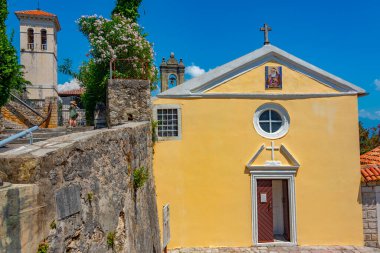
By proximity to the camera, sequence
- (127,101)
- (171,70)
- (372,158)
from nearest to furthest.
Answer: (127,101), (372,158), (171,70)

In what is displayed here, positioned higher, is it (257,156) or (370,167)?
(257,156)

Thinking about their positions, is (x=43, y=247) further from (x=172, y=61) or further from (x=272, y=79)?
(x=172, y=61)

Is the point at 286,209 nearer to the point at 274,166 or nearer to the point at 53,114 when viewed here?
the point at 274,166

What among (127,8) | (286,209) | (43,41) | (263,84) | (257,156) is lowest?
(286,209)

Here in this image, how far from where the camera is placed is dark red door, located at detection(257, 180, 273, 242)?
9539 mm

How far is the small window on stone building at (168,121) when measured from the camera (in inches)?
371

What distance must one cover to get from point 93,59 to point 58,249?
8.12 meters

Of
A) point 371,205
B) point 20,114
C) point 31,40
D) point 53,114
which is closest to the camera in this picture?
point 371,205

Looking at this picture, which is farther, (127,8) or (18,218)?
(127,8)

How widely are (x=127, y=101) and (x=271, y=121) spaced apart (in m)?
5.02

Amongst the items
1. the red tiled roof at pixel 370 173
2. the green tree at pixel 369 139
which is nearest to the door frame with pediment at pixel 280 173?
the red tiled roof at pixel 370 173

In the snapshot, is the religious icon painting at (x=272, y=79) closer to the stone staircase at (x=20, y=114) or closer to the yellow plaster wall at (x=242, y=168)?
the yellow plaster wall at (x=242, y=168)

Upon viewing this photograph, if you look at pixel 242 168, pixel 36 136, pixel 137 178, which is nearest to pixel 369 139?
pixel 242 168

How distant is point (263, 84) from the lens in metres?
9.74
